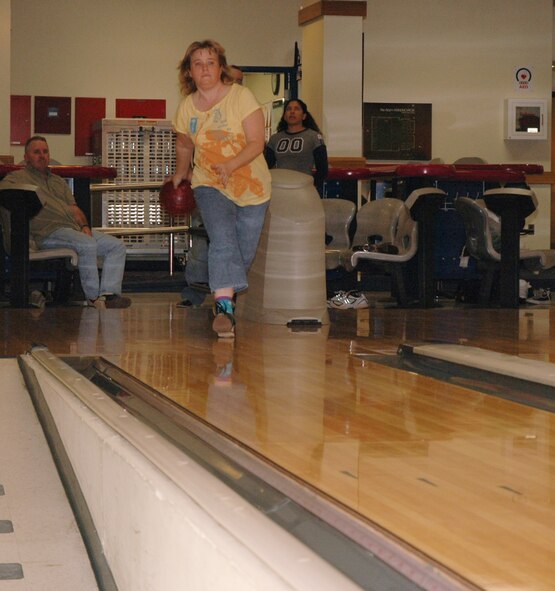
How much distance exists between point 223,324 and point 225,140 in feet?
2.66

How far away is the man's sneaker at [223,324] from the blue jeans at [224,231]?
13 cm

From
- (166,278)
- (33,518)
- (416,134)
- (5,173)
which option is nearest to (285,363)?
(33,518)

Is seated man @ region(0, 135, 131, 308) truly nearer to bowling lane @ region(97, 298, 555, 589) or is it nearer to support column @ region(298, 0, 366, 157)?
bowling lane @ region(97, 298, 555, 589)

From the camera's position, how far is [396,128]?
45.0ft

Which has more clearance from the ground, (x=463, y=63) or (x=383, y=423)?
(x=463, y=63)

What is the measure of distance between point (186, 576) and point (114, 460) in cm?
52

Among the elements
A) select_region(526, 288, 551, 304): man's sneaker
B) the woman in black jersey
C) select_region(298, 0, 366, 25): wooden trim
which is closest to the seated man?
the woman in black jersey

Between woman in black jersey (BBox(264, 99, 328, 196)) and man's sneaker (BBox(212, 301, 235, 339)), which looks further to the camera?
woman in black jersey (BBox(264, 99, 328, 196))

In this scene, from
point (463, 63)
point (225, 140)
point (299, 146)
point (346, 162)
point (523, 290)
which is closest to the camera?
point (225, 140)

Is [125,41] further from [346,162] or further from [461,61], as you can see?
[346,162]

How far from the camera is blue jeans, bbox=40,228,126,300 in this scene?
7285 mm

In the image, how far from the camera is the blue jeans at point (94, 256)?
729cm

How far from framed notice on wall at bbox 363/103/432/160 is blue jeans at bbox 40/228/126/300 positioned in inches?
264

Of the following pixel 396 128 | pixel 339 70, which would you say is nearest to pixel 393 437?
pixel 339 70
